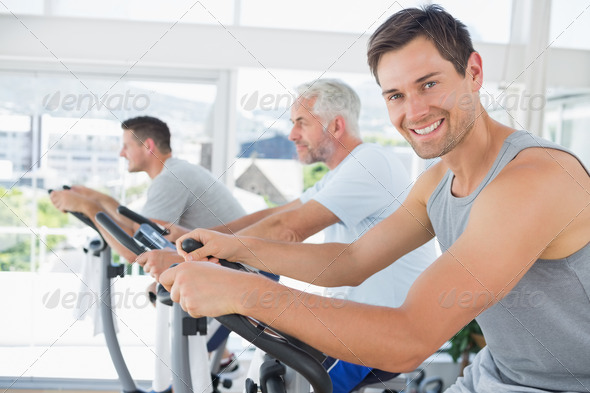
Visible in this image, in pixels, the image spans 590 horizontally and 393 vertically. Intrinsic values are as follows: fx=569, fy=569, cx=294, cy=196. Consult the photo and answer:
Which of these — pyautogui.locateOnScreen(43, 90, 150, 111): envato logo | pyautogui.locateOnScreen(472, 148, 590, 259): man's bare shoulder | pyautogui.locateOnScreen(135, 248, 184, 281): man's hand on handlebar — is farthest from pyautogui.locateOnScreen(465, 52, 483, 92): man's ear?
pyautogui.locateOnScreen(43, 90, 150, 111): envato logo

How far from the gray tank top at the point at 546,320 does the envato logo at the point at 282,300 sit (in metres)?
0.39

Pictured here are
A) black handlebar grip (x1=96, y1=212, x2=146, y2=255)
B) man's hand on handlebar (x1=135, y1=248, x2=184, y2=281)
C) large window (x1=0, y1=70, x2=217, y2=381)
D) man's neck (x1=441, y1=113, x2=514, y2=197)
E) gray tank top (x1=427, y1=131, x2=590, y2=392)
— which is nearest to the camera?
gray tank top (x1=427, y1=131, x2=590, y2=392)

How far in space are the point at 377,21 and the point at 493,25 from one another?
0.86 meters

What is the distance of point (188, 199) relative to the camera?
10.1 ft

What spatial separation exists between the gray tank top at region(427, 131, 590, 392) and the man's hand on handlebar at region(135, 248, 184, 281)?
0.82 m

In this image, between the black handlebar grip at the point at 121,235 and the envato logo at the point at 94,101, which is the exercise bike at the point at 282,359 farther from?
the envato logo at the point at 94,101

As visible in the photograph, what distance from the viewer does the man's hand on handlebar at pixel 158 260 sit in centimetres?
155

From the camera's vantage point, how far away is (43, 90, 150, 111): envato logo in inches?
160

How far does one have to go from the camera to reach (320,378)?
0.96 metres

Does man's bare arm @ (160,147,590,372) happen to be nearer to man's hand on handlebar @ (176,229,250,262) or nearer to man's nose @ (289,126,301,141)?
man's hand on handlebar @ (176,229,250,262)

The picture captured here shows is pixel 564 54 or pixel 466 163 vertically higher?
pixel 564 54

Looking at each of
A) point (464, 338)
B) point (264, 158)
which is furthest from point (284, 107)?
point (464, 338)

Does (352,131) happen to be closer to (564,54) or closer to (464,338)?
(464,338)

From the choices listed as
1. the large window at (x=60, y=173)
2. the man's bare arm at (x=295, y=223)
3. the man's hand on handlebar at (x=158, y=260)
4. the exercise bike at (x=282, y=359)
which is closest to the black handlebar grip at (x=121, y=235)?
the man's hand on handlebar at (x=158, y=260)
